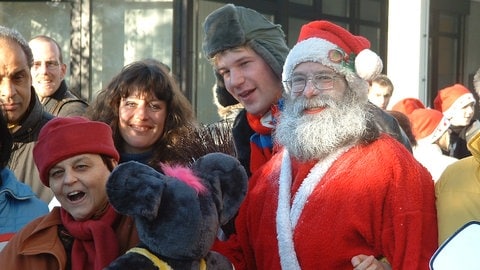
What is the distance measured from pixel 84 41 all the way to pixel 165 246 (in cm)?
672

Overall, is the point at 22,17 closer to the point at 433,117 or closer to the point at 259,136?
the point at 433,117

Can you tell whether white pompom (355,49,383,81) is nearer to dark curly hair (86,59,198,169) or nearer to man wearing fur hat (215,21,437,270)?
man wearing fur hat (215,21,437,270)

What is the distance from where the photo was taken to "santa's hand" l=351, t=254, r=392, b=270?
105 inches

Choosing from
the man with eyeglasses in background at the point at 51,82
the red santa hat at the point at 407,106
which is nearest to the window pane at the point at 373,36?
the red santa hat at the point at 407,106

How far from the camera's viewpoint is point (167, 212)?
2412 mm

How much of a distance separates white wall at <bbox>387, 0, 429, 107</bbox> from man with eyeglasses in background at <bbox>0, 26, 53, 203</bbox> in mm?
7548

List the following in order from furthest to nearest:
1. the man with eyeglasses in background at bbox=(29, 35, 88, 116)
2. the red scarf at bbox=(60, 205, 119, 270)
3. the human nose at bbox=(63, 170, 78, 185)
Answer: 1. the man with eyeglasses in background at bbox=(29, 35, 88, 116)
2. the human nose at bbox=(63, 170, 78, 185)
3. the red scarf at bbox=(60, 205, 119, 270)

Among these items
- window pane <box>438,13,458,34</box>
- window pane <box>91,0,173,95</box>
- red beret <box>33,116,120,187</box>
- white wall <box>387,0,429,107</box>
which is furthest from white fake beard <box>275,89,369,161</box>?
window pane <box>438,13,458,34</box>

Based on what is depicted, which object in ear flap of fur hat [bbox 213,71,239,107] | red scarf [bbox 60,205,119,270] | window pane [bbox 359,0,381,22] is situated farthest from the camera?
window pane [bbox 359,0,381,22]

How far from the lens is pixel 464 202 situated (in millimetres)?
2557

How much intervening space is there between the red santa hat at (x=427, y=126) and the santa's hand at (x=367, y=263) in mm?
3587

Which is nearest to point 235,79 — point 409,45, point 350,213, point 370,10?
point 350,213

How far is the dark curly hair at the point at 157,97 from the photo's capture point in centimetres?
342

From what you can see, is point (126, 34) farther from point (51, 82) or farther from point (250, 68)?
point (250, 68)
